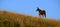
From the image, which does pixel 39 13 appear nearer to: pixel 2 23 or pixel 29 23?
pixel 29 23

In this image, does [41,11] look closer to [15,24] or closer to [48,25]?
[48,25]

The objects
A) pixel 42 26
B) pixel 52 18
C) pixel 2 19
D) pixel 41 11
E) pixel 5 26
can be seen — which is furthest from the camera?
pixel 41 11

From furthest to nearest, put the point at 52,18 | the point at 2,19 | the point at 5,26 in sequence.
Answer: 1. the point at 52,18
2. the point at 2,19
3. the point at 5,26

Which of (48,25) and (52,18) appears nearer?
(48,25)

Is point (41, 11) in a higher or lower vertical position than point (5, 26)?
higher

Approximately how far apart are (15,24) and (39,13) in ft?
10.4

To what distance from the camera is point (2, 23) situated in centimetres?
523

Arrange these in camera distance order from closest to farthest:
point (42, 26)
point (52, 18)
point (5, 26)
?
point (5, 26), point (42, 26), point (52, 18)

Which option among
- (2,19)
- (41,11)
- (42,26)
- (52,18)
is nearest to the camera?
(2,19)

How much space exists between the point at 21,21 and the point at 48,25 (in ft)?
3.38

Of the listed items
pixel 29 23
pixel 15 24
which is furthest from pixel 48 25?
pixel 15 24

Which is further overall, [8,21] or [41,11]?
[41,11]

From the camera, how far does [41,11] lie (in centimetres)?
845

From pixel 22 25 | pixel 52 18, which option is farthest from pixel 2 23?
pixel 52 18
